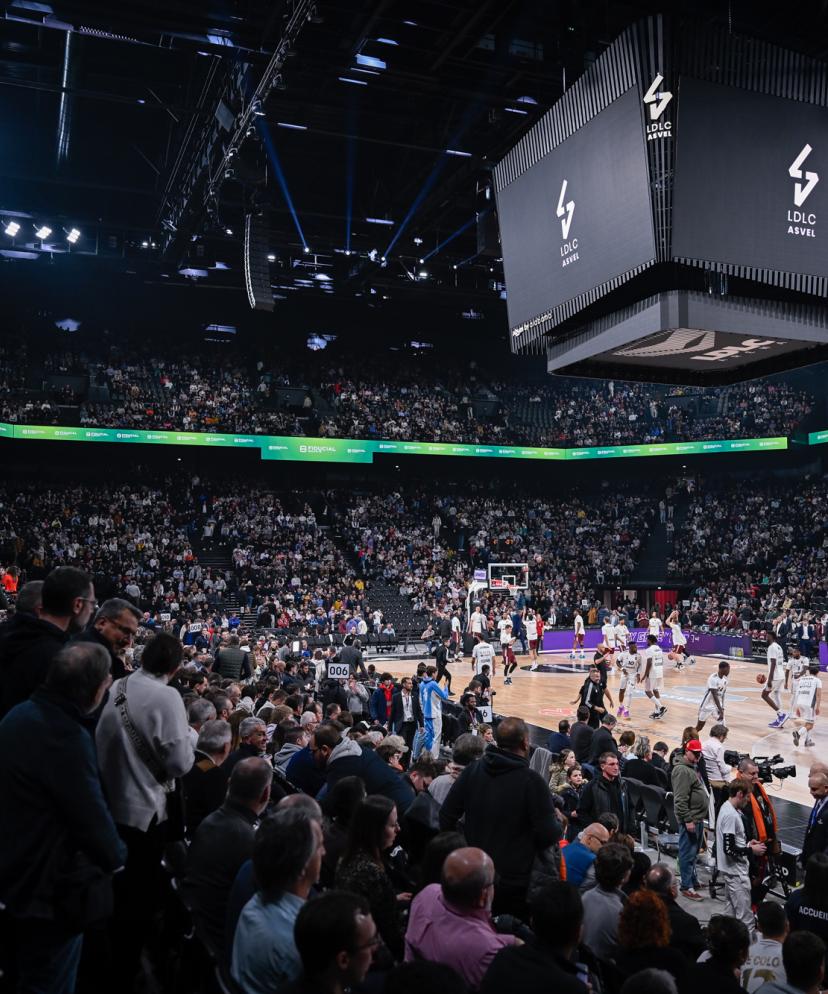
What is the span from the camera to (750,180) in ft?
23.6

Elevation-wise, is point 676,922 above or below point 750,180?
below

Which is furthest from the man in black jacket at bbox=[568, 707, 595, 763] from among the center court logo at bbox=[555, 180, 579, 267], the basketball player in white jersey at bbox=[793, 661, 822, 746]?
the basketball player in white jersey at bbox=[793, 661, 822, 746]

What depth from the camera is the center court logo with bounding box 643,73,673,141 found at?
22.9 feet

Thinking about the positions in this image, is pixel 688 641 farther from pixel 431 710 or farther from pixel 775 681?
pixel 431 710

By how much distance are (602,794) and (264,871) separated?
577 cm

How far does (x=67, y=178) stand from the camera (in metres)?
22.8

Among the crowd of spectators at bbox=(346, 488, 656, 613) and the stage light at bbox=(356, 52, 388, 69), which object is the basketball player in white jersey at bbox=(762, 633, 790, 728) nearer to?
the stage light at bbox=(356, 52, 388, 69)

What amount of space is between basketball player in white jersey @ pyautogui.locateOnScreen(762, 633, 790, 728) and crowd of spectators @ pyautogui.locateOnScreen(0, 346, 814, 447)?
72.8 feet

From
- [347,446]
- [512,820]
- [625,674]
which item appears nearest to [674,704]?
[625,674]

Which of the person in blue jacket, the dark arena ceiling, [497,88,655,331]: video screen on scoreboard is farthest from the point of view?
the person in blue jacket

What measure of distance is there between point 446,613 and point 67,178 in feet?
61.3

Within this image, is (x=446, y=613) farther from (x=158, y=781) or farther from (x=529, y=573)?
(x=158, y=781)

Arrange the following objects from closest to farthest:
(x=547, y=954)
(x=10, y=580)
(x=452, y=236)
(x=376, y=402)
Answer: (x=547, y=954) → (x=10, y=580) → (x=452, y=236) → (x=376, y=402)

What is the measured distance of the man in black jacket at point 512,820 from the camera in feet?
14.0
